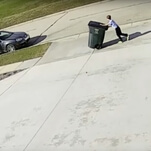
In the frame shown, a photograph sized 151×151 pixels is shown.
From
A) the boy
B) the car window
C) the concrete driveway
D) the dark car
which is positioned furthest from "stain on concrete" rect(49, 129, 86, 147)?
the car window

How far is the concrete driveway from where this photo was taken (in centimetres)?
995

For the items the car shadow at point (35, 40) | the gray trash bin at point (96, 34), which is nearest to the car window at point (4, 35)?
the car shadow at point (35, 40)

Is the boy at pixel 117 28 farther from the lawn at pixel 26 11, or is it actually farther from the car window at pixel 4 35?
the car window at pixel 4 35

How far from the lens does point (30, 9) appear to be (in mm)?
29547

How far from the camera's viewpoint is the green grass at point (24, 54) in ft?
60.0

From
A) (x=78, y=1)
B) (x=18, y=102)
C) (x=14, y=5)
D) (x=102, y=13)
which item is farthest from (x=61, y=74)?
(x=14, y=5)

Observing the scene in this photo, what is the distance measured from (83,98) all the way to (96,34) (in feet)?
15.7

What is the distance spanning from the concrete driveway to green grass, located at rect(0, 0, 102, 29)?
27.1 feet

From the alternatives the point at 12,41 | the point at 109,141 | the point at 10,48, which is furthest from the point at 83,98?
the point at 10,48

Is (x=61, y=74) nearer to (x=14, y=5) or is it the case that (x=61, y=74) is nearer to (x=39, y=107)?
(x=39, y=107)

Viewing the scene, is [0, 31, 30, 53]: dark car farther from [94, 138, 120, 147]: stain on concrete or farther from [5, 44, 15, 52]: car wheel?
[94, 138, 120, 147]: stain on concrete

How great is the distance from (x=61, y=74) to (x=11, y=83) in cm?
218

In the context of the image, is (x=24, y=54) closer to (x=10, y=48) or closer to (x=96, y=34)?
(x=10, y=48)

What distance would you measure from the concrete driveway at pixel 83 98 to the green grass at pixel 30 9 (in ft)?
27.1
